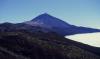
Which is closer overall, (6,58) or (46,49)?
(6,58)

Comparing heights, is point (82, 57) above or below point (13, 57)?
below

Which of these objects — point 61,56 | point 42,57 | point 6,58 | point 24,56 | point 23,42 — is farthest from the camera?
point 23,42

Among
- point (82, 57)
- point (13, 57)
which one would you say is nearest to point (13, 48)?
point (13, 57)

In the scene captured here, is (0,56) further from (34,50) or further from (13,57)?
(34,50)

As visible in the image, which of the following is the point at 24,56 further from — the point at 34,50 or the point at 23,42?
the point at 23,42

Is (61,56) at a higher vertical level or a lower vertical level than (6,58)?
lower

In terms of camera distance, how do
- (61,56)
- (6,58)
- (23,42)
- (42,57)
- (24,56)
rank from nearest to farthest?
(6,58) → (24,56) → (42,57) → (61,56) → (23,42)

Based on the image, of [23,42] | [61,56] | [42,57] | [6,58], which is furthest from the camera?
[23,42]

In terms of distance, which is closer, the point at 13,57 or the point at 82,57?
the point at 13,57

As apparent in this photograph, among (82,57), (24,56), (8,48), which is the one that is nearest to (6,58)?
(24,56)
